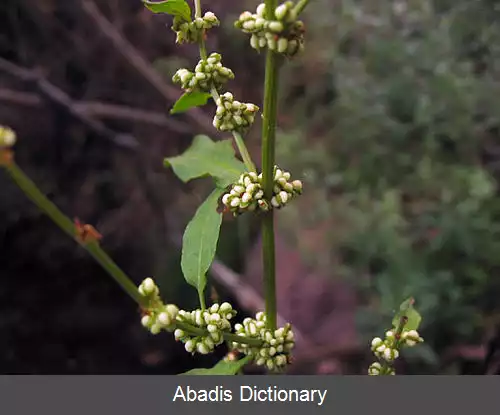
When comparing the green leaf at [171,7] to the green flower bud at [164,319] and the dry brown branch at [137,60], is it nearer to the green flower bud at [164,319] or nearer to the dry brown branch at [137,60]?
the green flower bud at [164,319]

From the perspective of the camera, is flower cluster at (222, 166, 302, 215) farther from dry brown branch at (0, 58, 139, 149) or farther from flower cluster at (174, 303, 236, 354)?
dry brown branch at (0, 58, 139, 149)

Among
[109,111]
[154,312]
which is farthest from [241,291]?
[154,312]

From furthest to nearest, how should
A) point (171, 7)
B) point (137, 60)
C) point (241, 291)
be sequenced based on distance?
1. point (137, 60)
2. point (241, 291)
3. point (171, 7)

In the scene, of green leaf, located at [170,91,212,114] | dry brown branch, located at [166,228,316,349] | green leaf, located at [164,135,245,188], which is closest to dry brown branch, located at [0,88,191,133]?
dry brown branch, located at [166,228,316,349]

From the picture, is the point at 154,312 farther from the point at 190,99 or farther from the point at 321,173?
the point at 321,173
